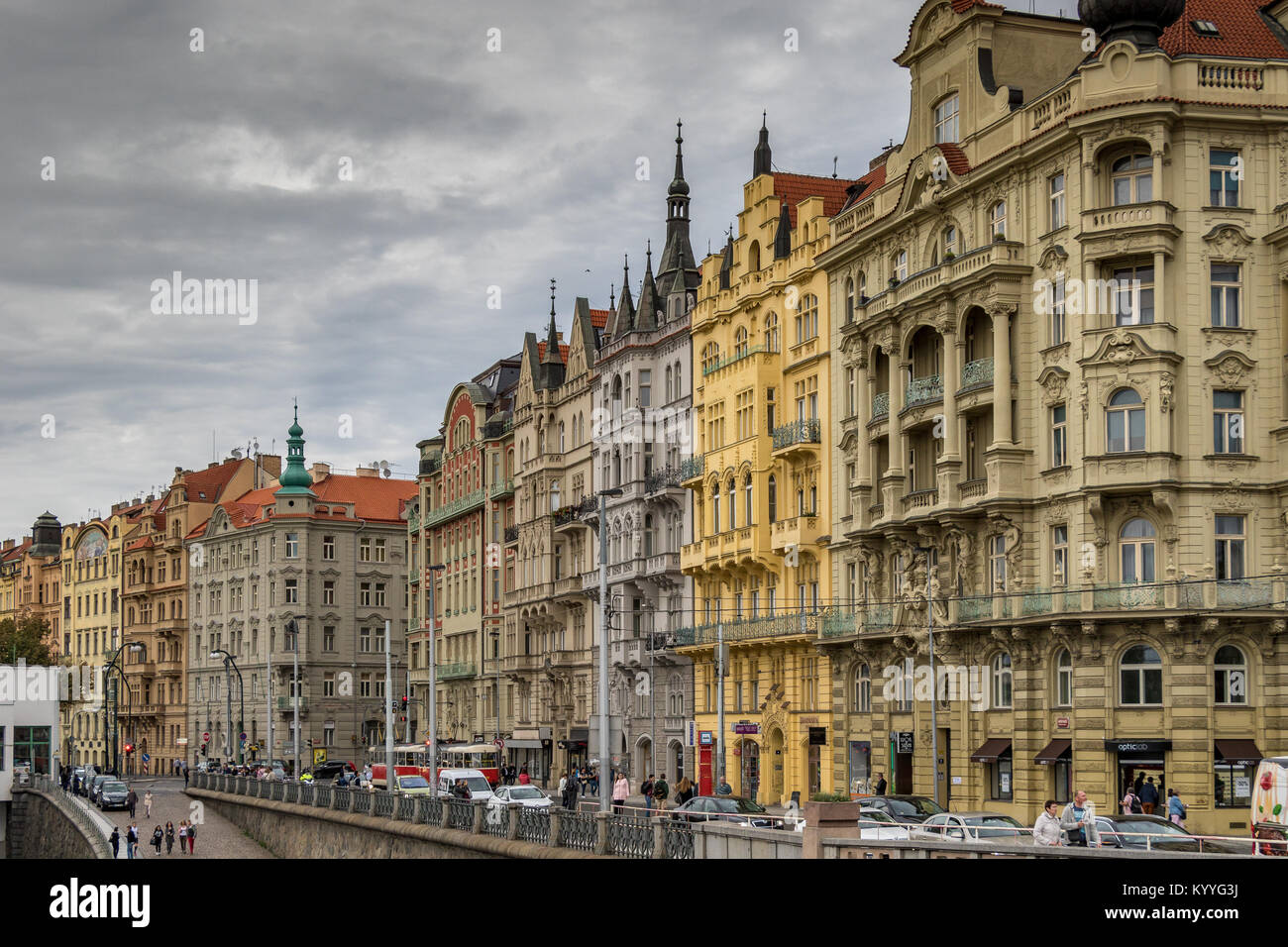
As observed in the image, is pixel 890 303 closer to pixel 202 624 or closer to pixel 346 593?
pixel 346 593

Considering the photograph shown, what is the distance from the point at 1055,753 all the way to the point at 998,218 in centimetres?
1565

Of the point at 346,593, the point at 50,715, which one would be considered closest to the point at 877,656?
the point at 50,715

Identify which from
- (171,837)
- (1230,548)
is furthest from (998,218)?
(171,837)

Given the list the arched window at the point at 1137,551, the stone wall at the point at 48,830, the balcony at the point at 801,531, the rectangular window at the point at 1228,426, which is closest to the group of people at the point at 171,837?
the stone wall at the point at 48,830

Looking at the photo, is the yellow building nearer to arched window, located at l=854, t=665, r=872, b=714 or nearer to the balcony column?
arched window, located at l=854, t=665, r=872, b=714

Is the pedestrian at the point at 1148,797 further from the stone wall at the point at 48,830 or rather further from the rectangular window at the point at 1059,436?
the stone wall at the point at 48,830

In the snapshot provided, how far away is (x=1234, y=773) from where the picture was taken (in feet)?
157

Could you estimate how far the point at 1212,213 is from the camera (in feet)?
164

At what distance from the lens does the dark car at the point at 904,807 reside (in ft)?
138

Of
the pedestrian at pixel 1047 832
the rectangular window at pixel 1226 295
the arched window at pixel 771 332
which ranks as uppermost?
the arched window at pixel 771 332

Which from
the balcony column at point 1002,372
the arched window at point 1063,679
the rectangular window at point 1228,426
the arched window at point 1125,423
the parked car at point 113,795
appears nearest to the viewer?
the arched window at point 1125,423

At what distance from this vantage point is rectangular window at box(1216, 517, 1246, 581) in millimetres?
49438

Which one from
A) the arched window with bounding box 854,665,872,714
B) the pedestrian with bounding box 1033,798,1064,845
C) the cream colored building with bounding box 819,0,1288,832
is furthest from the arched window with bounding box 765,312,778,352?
the pedestrian with bounding box 1033,798,1064,845
